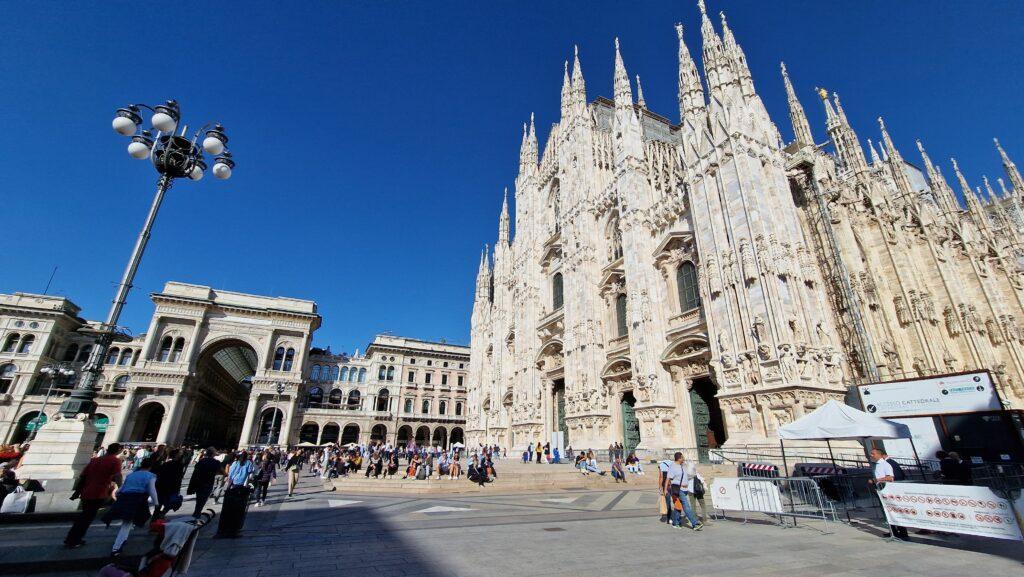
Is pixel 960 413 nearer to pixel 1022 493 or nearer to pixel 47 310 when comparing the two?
pixel 1022 493

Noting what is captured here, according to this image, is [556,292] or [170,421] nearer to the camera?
[556,292]

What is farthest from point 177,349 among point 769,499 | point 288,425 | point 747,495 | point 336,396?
point 769,499

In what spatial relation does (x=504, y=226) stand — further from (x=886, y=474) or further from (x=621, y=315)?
(x=886, y=474)

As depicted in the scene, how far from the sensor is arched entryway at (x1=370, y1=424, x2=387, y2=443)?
48947 millimetres

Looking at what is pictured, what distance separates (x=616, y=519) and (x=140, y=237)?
11.2m

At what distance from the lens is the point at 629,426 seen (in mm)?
21109

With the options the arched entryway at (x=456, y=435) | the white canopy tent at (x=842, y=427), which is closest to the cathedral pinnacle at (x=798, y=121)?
the white canopy tent at (x=842, y=427)

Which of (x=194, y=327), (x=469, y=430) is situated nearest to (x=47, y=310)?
(x=194, y=327)

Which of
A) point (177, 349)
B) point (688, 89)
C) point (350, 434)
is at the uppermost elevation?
point (688, 89)

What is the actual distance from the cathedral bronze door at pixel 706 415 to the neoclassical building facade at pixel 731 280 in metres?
0.07

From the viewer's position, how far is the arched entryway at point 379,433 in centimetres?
4895

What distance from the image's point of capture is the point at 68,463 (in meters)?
7.67

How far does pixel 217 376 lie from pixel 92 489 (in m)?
60.6

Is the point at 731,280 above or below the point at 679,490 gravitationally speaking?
above
